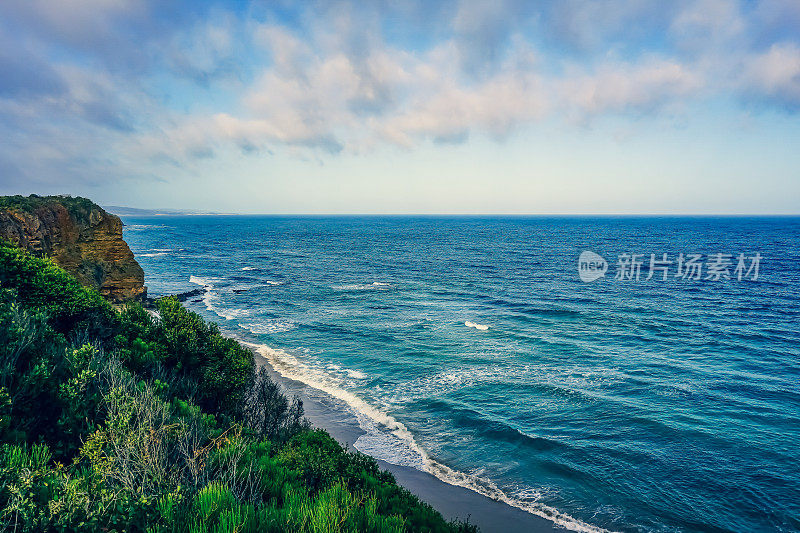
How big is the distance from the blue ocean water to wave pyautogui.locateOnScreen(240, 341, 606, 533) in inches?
5.0

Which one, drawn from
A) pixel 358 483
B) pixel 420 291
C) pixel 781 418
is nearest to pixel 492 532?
pixel 358 483

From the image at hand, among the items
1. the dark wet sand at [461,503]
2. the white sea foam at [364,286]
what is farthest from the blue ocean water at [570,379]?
the white sea foam at [364,286]

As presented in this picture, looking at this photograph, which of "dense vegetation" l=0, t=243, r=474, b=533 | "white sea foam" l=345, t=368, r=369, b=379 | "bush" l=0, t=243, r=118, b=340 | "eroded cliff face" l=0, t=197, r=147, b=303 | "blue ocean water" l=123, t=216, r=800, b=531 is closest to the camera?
"dense vegetation" l=0, t=243, r=474, b=533

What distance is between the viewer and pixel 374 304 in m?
58.2

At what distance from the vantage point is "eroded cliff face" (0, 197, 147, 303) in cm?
3161

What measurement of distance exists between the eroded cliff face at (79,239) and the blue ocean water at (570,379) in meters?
11.3

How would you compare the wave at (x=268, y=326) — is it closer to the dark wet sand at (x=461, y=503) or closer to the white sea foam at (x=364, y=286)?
the white sea foam at (x=364, y=286)

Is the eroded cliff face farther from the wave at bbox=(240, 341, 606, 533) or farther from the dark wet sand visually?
the dark wet sand

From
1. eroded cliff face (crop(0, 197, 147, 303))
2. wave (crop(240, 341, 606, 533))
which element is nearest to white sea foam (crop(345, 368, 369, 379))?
wave (crop(240, 341, 606, 533))

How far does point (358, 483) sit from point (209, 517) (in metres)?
7.18

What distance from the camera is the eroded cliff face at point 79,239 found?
31.6m

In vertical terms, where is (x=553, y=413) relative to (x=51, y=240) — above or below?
below

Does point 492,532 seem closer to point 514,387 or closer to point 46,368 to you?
point 514,387

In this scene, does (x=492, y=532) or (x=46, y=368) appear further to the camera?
(x=492, y=532)
